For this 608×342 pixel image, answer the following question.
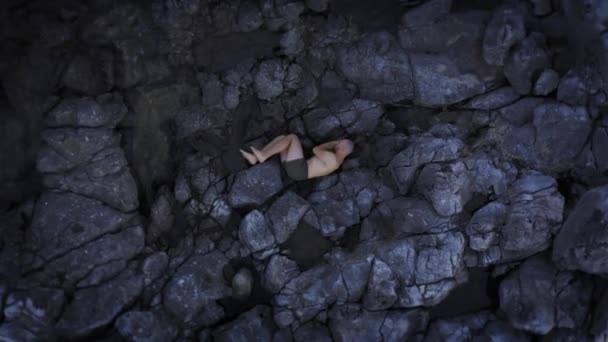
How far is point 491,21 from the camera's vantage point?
13.6ft

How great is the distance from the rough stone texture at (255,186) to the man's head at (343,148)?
0.53 metres

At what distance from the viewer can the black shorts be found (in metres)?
4.30

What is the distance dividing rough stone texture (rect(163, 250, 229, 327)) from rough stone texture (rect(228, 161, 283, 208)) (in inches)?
19.5

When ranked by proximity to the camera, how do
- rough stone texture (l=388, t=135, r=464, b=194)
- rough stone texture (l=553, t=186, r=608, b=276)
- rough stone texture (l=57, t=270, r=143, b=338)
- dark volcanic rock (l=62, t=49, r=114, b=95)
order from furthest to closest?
Result: rough stone texture (l=388, t=135, r=464, b=194)
dark volcanic rock (l=62, t=49, r=114, b=95)
rough stone texture (l=57, t=270, r=143, b=338)
rough stone texture (l=553, t=186, r=608, b=276)

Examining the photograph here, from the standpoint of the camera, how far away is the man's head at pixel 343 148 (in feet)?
14.3

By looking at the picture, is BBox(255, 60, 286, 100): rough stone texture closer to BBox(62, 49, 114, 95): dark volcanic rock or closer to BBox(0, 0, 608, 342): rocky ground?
BBox(0, 0, 608, 342): rocky ground

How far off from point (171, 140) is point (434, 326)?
2.55 m

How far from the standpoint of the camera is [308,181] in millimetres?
4473

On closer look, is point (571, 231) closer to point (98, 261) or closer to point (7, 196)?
point (98, 261)

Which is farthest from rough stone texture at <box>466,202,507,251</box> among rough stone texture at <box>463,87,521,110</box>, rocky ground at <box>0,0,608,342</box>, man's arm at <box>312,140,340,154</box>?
man's arm at <box>312,140,340,154</box>

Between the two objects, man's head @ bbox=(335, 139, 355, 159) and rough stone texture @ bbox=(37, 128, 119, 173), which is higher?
man's head @ bbox=(335, 139, 355, 159)

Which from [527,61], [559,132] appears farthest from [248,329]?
[527,61]

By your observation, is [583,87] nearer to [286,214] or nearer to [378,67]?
[378,67]

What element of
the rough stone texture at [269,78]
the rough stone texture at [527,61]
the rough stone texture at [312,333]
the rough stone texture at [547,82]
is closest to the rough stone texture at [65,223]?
the rough stone texture at [269,78]
